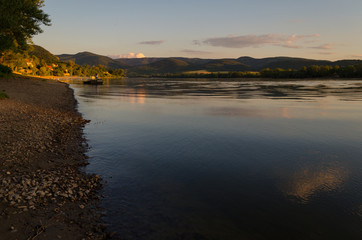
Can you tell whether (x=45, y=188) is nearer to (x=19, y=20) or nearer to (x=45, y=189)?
(x=45, y=189)

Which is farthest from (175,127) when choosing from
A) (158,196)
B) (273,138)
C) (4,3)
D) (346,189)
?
(4,3)

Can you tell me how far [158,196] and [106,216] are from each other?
91.6 inches

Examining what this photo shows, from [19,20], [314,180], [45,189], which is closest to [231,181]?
[314,180]

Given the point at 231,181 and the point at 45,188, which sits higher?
the point at 45,188

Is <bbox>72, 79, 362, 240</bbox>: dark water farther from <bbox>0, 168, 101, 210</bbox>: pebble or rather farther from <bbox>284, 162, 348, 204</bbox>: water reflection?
<bbox>0, 168, 101, 210</bbox>: pebble

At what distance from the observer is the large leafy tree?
29.8 metres

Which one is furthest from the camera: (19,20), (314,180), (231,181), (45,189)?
(19,20)

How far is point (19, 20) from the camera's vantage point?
32969mm

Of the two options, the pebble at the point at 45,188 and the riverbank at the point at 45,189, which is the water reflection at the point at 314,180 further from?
the pebble at the point at 45,188

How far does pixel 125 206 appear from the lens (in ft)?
29.3

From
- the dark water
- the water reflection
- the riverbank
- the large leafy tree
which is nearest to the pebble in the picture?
the riverbank

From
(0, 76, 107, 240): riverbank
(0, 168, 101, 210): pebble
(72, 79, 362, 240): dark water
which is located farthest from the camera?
(0, 168, 101, 210): pebble

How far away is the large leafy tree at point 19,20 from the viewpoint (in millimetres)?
29812

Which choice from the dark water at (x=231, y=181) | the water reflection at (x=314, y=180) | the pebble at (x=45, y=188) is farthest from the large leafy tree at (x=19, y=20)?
the water reflection at (x=314, y=180)
